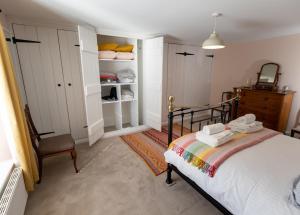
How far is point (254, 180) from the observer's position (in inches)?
46.3

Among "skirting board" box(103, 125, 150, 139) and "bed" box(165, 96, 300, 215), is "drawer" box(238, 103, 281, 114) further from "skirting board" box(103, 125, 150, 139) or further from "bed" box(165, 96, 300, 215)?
"skirting board" box(103, 125, 150, 139)

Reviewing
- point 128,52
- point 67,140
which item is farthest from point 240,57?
point 67,140

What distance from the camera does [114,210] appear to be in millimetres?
1671

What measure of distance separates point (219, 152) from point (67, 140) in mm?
1972

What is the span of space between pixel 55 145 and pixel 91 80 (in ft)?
3.95

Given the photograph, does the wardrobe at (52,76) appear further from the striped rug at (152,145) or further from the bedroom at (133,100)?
the striped rug at (152,145)

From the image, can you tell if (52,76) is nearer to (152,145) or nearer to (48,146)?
(48,146)

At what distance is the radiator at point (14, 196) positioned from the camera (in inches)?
49.5

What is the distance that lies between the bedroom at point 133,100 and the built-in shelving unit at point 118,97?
0.03m

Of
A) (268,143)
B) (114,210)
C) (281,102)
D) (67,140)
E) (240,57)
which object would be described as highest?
(240,57)

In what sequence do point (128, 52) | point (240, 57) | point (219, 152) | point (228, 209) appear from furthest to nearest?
point (240, 57)
point (128, 52)
point (219, 152)
point (228, 209)

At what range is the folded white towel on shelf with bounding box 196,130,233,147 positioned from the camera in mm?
1618

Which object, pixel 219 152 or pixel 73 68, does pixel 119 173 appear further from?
pixel 73 68

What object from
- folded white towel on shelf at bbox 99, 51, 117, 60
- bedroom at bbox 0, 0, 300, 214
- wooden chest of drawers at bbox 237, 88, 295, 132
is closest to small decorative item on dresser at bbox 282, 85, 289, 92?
bedroom at bbox 0, 0, 300, 214
